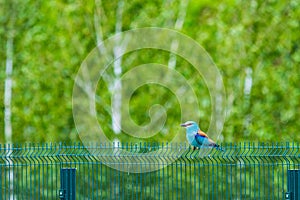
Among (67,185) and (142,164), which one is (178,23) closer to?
(142,164)

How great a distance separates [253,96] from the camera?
2711 cm

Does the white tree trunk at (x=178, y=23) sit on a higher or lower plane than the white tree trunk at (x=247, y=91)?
higher

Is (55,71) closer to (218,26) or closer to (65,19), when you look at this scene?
(65,19)

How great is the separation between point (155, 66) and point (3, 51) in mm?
4436

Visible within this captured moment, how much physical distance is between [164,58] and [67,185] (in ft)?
36.5

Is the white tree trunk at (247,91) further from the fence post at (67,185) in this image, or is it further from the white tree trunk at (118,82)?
the fence post at (67,185)

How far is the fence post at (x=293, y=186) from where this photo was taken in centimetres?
1727

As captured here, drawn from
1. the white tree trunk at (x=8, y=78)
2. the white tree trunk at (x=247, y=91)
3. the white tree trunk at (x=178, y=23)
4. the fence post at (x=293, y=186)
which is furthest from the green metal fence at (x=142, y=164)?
the white tree trunk at (x=8, y=78)

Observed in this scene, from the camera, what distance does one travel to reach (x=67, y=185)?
1756 cm

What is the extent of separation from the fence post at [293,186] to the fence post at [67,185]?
371cm

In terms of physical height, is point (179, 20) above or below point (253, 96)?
above

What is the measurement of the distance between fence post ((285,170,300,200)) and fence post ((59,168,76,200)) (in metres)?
3.71

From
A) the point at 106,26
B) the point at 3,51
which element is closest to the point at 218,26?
the point at 106,26

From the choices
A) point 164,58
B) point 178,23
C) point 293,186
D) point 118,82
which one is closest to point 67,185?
point 293,186
